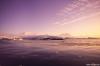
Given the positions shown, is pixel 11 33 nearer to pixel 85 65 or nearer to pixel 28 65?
pixel 28 65

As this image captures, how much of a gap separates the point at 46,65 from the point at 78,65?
990 mm

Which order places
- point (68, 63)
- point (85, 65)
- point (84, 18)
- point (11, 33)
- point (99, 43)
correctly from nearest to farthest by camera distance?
point (85, 65) < point (68, 63) < point (84, 18) < point (11, 33) < point (99, 43)

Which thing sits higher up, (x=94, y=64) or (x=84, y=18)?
(x=84, y=18)

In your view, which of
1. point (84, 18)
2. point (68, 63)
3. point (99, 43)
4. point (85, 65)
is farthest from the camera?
point (99, 43)

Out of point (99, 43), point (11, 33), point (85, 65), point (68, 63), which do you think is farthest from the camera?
point (99, 43)

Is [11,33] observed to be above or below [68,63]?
above

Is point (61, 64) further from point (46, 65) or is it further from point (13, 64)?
point (13, 64)

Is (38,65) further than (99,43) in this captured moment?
No

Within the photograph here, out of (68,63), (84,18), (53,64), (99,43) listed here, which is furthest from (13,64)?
(99,43)

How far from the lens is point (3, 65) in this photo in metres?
4.92

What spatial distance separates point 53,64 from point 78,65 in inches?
31.1

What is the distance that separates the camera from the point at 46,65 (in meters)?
4.89

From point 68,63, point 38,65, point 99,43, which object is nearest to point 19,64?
point 38,65

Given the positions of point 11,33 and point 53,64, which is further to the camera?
point 11,33
